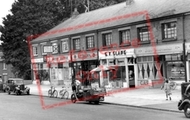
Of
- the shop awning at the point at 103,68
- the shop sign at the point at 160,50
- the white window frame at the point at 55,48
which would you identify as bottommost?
the shop awning at the point at 103,68

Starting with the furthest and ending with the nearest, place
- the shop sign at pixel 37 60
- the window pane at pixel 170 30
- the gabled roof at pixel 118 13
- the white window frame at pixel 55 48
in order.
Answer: the shop sign at pixel 37 60 < the white window frame at pixel 55 48 < the gabled roof at pixel 118 13 < the window pane at pixel 170 30

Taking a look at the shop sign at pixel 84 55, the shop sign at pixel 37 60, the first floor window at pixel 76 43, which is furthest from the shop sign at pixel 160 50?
the shop sign at pixel 37 60

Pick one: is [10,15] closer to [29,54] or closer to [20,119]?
[29,54]

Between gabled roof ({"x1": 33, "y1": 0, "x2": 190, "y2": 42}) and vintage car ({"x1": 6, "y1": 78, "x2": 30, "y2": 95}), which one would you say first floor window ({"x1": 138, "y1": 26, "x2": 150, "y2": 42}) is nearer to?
gabled roof ({"x1": 33, "y1": 0, "x2": 190, "y2": 42})

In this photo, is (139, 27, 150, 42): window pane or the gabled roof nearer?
the gabled roof

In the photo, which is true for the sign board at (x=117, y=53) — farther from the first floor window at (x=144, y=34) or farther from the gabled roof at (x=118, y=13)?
the gabled roof at (x=118, y=13)

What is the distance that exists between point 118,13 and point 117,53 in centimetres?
524

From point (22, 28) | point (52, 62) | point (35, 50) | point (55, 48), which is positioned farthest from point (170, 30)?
point (22, 28)

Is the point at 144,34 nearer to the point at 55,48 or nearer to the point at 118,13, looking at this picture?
the point at 118,13

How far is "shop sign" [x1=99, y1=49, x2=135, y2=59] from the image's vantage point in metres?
33.5

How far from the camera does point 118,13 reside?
1491 inches

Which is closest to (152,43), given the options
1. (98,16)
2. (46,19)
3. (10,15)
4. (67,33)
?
(98,16)

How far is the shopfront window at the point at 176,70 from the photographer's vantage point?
94.8 ft

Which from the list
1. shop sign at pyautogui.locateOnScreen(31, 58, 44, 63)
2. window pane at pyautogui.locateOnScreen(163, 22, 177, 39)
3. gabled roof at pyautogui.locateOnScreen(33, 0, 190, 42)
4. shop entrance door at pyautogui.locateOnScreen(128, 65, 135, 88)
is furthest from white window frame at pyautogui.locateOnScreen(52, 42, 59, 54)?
window pane at pyautogui.locateOnScreen(163, 22, 177, 39)
